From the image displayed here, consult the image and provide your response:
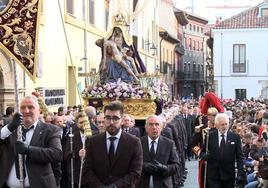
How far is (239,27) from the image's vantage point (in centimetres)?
5100

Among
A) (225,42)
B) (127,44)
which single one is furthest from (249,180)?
(225,42)

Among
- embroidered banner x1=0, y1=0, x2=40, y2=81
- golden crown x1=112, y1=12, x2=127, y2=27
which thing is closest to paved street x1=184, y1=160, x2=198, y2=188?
golden crown x1=112, y1=12, x2=127, y2=27

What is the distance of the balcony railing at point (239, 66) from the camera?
51219 millimetres

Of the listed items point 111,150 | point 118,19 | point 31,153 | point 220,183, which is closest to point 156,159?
point 111,150

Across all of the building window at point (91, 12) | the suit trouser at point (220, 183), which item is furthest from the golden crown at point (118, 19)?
the building window at point (91, 12)

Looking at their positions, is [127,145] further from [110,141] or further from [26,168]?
[26,168]

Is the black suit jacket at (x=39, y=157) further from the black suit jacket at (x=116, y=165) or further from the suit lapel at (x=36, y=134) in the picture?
the black suit jacket at (x=116, y=165)

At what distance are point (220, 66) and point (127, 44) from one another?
35.4 metres

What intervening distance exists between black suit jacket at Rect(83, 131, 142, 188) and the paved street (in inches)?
322

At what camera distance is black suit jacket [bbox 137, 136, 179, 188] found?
28.5ft

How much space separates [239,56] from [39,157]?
45.1 m

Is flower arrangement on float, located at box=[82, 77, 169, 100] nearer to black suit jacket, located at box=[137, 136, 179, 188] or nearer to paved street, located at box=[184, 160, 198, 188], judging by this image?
paved street, located at box=[184, 160, 198, 188]

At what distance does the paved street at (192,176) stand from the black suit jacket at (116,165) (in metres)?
8.17

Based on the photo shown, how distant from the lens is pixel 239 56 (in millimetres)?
50938
